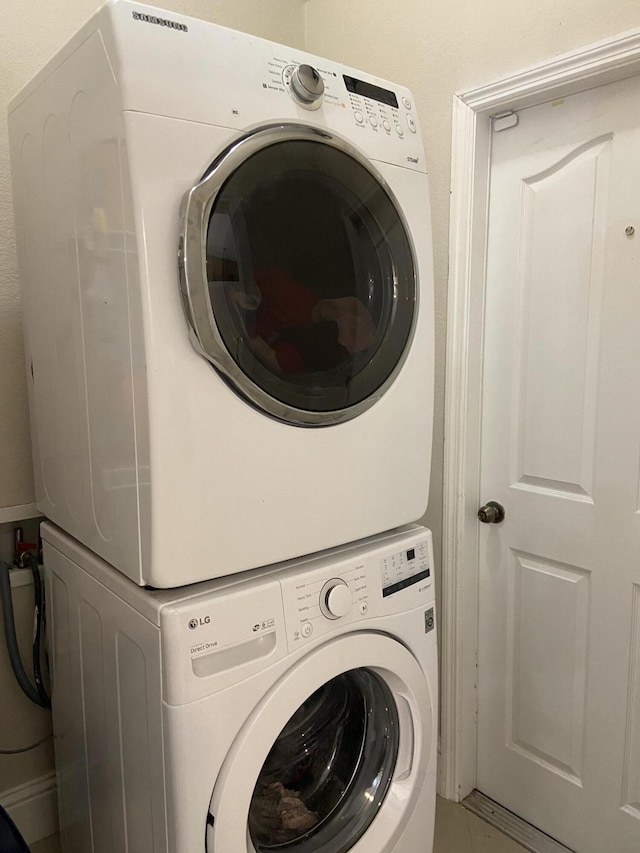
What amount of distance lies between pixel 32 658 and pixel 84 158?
4.17 ft

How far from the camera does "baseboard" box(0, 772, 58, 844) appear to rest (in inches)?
66.2

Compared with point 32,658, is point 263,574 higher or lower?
higher

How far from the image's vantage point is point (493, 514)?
5.96ft

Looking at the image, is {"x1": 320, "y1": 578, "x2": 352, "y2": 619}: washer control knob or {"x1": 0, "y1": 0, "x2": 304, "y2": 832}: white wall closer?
{"x1": 320, "y1": 578, "x2": 352, "y2": 619}: washer control knob

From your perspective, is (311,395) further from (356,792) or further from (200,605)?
(356,792)

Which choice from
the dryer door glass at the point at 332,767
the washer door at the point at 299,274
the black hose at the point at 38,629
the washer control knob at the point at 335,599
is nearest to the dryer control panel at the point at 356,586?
the washer control knob at the point at 335,599

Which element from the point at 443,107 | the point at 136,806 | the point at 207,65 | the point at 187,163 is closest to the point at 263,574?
the point at 136,806

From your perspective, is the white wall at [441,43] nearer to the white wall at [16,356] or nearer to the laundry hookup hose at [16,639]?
the white wall at [16,356]

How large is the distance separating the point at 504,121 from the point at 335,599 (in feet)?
4.27

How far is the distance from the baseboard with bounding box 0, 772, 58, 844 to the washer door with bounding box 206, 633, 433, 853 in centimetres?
77

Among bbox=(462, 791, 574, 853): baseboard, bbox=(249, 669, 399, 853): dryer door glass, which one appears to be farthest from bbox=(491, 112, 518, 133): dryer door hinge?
bbox=(462, 791, 574, 853): baseboard

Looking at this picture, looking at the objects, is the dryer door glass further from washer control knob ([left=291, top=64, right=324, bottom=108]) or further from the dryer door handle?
washer control knob ([left=291, top=64, right=324, bottom=108])

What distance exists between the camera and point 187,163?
97 centimetres

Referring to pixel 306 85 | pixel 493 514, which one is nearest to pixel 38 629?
pixel 493 514
